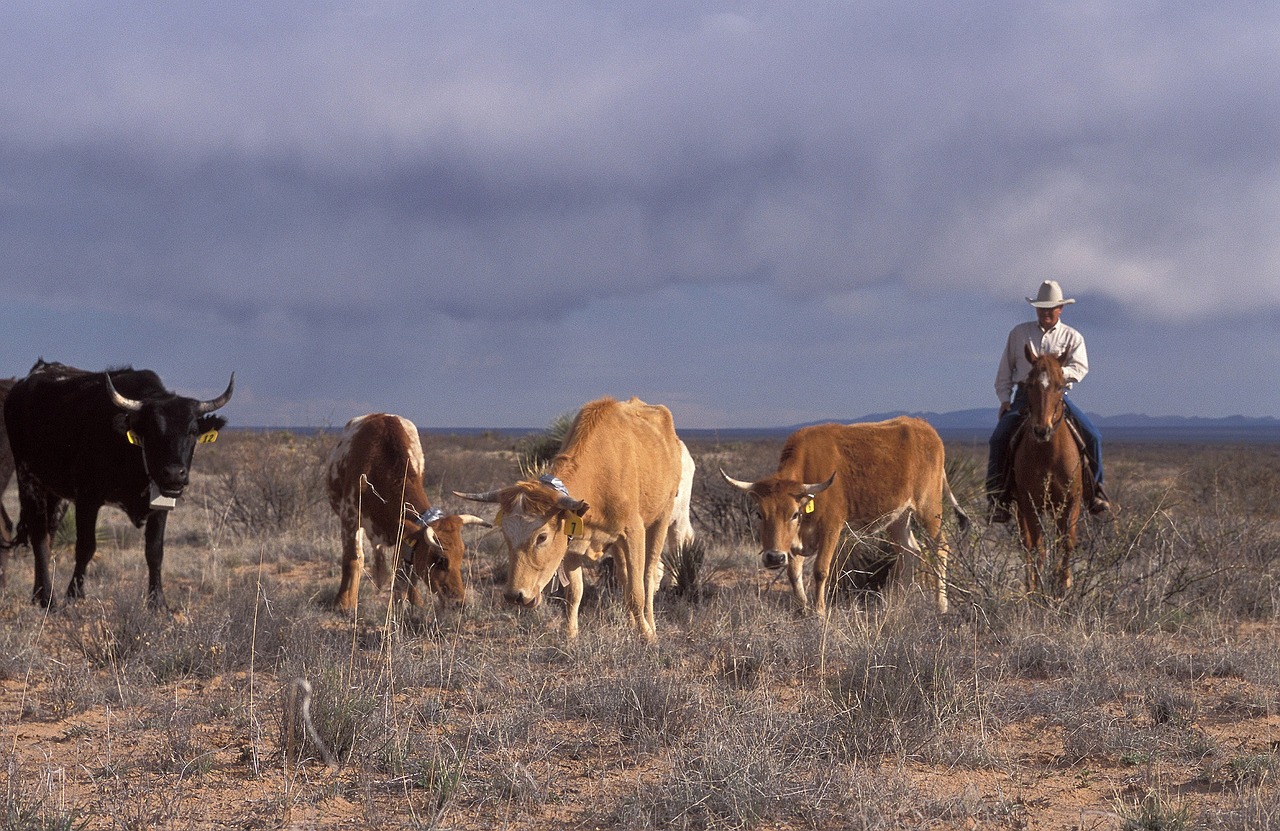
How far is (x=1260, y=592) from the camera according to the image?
345 inches

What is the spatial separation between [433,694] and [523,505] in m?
1.52

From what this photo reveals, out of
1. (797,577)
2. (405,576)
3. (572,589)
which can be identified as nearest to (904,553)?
(797,577)

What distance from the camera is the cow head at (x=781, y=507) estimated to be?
333 inches

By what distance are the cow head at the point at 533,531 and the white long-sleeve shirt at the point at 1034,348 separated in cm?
494

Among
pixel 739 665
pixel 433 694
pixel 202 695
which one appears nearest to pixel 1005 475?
pixel 739 665

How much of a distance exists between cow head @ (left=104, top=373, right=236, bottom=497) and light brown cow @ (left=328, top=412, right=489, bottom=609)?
4.22 feet

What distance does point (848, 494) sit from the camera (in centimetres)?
927

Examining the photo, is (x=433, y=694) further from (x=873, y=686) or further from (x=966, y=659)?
(x=966, y=659)

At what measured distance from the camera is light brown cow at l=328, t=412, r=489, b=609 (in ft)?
27.1

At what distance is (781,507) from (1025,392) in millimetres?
2706

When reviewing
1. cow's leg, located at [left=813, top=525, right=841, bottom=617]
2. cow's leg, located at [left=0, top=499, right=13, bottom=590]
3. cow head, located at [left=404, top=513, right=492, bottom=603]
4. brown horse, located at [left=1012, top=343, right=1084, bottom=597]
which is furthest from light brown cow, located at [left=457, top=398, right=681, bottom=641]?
cow's leg, located at [left=0, top=499, right=13, bottom=590]

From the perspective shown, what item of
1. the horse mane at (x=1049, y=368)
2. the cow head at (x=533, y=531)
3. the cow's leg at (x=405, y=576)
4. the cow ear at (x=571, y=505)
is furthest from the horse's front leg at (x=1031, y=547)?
the cow's leg at (x=405, y=576)

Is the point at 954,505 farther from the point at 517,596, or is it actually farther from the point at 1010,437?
the point at 517,596

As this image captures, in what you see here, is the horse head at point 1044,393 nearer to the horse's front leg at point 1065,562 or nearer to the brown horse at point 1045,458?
the brown horse at point 1045,458
